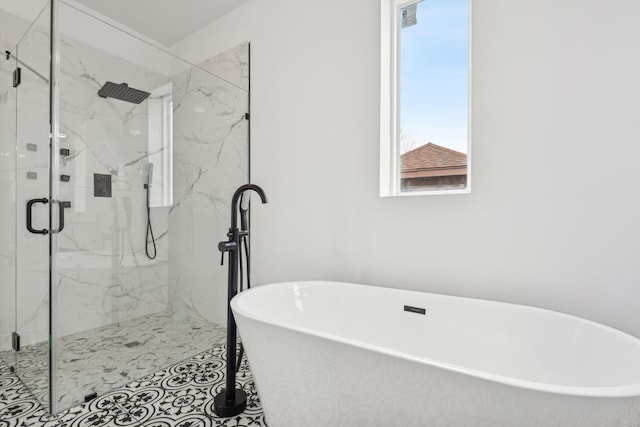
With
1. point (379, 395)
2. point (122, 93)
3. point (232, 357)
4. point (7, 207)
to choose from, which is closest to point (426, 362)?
point (379, 395)

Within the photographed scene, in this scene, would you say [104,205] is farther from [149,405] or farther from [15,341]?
[149,405]

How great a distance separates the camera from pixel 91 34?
71.0 inches

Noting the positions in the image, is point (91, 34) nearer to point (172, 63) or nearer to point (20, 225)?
point (172, 63)

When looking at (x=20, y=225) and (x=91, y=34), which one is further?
(x=20, y=225)

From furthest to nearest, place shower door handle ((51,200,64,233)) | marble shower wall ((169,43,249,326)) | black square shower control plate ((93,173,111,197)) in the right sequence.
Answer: marble shower wall ((169,43,249,326))
black square shower control plate ((93,173,111,197))
shower door handle ((51,200,64,233))

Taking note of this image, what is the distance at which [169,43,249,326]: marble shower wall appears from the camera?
7.19ft

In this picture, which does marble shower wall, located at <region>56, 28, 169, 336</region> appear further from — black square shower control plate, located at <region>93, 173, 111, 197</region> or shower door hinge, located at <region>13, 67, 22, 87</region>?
shower door hinge, located at <region>13, 67, 22, 87</region>

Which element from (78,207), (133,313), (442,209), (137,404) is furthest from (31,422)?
(442,209)

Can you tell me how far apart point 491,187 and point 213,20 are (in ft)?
8.23

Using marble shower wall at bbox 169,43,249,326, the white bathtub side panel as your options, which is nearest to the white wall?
marble shower wall at bbox 169,43,249,326

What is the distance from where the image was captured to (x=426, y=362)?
0.83 m

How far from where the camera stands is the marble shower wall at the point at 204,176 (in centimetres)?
219

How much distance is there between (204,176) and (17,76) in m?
1.17

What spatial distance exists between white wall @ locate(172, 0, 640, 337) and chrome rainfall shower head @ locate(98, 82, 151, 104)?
865 mm
